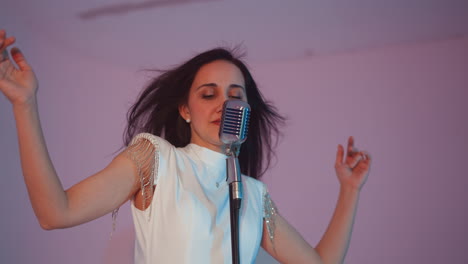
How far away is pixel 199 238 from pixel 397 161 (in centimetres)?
A: 123

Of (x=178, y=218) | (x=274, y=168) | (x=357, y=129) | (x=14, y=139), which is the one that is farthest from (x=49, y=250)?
(x=357, y=129)

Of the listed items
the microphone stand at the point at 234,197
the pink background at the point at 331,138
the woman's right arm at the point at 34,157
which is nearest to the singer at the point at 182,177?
the woman's right arm at the point at 34,157

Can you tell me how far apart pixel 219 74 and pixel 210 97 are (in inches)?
3.8

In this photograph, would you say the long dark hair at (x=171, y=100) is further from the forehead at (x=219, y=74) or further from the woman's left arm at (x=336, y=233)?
the woman's left arm at (x=336, y=233)

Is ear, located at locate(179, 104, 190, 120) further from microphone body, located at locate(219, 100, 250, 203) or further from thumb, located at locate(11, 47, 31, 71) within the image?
thumb, located at locate(11, 47, 31, 71)

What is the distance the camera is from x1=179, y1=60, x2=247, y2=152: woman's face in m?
1.56

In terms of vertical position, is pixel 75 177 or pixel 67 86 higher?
pixel 67 86

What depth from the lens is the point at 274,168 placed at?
237 cm

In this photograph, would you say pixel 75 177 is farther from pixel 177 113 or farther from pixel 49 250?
pixel 177 113

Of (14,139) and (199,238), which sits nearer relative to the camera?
(199,238)


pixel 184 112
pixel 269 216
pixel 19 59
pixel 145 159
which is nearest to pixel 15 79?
pixel 19 59

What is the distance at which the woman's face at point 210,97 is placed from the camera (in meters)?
1.56

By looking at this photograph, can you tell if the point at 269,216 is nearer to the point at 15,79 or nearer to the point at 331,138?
the point at 331,138

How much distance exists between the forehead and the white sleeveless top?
220 millimetres
